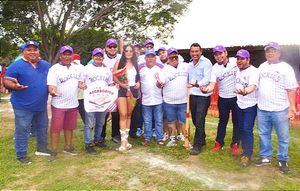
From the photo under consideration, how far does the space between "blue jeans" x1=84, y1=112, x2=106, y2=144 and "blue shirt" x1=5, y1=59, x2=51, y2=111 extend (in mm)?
889

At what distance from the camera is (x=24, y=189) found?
17.1ft

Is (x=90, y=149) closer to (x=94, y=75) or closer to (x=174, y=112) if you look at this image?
(x=94, y=75)

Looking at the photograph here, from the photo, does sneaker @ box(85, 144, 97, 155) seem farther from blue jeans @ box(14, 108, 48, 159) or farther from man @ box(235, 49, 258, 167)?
man @ box(235, 49, 258, 167)

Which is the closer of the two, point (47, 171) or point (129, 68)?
point (47, 171)

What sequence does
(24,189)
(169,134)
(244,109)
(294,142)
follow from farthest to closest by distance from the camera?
1. (294,142)
2. (169,134)
3. (244,109)
4. (24,189)

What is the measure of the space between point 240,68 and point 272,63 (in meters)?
0.55

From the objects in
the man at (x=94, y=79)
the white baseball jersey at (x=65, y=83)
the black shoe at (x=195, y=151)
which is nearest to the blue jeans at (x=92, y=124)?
the man at (x=94, y=79)

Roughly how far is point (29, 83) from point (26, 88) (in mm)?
99

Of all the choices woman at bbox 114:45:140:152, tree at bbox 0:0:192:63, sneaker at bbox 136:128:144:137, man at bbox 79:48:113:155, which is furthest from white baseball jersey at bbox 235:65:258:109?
tree at bbox 0:0:192:63

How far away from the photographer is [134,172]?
18.5 feet

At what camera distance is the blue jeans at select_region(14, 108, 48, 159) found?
609 cm

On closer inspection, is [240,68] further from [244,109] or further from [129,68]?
[129,68]

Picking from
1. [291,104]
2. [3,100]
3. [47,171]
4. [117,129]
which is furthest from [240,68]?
[3,100]

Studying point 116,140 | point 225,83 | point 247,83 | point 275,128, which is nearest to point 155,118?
point 116,140
